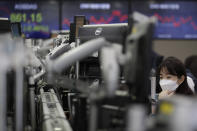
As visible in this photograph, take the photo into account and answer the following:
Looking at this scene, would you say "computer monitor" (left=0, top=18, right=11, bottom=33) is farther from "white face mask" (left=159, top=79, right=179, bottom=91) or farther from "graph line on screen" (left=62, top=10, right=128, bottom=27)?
"graph line on screen" (left=62, top=10, right=128, bottom=27)

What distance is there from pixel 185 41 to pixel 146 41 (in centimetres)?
691

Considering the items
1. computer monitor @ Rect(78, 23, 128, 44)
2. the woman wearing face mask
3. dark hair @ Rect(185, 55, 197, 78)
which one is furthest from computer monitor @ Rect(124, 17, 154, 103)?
dark hair @ Rect(185, 55, 197, 78)

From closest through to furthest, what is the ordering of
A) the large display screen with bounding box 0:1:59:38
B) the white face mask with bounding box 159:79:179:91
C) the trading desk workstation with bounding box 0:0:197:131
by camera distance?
the trading desk workstation with bounding box 0:0:197:131
the white face mask with bounding box 159:79:179:91
the large display screen with bounding box 0:1:59:38

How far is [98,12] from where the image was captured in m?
7.80

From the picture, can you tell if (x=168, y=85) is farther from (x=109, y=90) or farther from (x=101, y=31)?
(x=109, y=90)

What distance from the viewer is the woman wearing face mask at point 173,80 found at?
2594mm

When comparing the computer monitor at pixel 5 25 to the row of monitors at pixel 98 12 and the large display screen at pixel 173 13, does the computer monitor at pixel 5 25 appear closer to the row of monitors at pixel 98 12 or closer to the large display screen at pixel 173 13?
the row of monitors at pixel 98 12

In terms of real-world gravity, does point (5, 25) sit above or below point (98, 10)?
below

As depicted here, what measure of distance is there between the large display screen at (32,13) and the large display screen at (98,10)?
0.30 meters

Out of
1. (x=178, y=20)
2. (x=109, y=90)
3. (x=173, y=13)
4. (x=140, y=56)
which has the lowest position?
(x=109, y=90)

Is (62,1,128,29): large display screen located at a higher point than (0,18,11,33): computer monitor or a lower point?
higher

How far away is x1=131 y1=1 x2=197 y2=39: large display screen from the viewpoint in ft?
25.5

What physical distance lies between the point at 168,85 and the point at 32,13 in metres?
5.76

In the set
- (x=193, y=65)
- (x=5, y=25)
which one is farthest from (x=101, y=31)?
(x=193, y=65)
